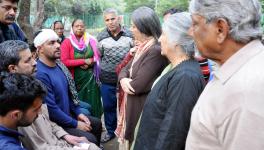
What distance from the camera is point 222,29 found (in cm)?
142

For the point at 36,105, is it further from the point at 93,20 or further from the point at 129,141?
the point at 93,20

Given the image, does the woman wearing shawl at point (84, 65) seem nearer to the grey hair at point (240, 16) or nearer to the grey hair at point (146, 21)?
the grey hair at point (146, 21)

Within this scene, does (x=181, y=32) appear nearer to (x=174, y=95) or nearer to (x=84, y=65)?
(x=174, y=95)

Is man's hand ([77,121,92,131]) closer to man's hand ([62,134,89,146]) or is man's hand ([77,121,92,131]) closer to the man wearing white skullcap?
the man wearing white skullcap

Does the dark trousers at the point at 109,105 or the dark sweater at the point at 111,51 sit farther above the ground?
the dark sweater at the point at 111,51

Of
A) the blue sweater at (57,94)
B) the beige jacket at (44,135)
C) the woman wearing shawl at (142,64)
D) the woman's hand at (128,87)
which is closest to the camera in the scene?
the beige jacket at (44,135)

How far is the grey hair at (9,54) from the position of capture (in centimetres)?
272

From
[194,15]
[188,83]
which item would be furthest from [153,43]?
[194,15]

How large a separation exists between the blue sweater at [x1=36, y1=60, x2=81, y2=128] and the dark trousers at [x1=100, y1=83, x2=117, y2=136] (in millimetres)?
1501

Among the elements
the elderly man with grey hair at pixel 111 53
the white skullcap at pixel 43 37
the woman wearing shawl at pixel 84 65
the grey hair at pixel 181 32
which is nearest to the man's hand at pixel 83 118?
the white skullcap at pixel 43 37

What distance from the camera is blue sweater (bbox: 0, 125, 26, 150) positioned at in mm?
2137

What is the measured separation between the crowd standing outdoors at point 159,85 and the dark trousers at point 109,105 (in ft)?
0.11

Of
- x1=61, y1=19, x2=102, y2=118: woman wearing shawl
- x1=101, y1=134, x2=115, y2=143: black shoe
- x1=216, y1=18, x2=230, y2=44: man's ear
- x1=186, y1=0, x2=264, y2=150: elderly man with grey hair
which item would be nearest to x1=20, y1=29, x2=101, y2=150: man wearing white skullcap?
x1=101, y1=134, x2=115, y2=143: black shoe

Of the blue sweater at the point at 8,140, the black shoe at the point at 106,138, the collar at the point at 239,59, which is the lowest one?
the black shoe at the point at 106,138
